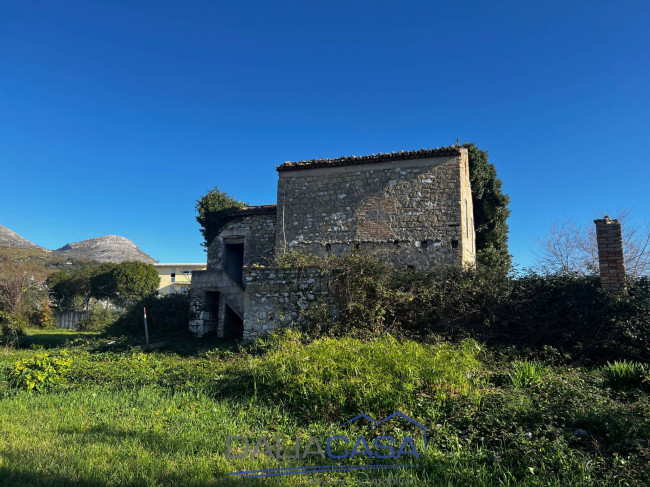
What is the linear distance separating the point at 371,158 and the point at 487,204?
7.76m

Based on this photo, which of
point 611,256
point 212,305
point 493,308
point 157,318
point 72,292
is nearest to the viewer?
point 611,256

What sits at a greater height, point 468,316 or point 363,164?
point 363,164

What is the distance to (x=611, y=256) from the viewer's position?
864 centimetres

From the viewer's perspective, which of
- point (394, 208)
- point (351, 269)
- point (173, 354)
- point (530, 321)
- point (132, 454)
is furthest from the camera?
point (394, 208)

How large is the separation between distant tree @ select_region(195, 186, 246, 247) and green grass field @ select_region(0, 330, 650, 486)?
10.1 meters

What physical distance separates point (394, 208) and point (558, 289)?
596cm

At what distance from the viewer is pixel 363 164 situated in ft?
46.8

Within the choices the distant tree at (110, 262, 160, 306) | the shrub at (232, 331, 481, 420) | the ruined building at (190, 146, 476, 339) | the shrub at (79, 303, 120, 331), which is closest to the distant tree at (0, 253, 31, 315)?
the shrub at (79, 303, 120, 331)

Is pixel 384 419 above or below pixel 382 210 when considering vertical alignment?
below

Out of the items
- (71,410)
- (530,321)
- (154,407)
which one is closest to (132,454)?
(154,407)

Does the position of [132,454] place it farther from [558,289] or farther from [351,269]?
[558,289]

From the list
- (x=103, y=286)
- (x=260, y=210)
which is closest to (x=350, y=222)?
(x=260, y=210)

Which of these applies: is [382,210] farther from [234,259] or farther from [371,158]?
[234,259]

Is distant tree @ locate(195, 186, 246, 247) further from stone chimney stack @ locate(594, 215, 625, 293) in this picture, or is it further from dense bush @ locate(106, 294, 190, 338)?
stone chimney stack @ locate(594, 215, 625, 293)
